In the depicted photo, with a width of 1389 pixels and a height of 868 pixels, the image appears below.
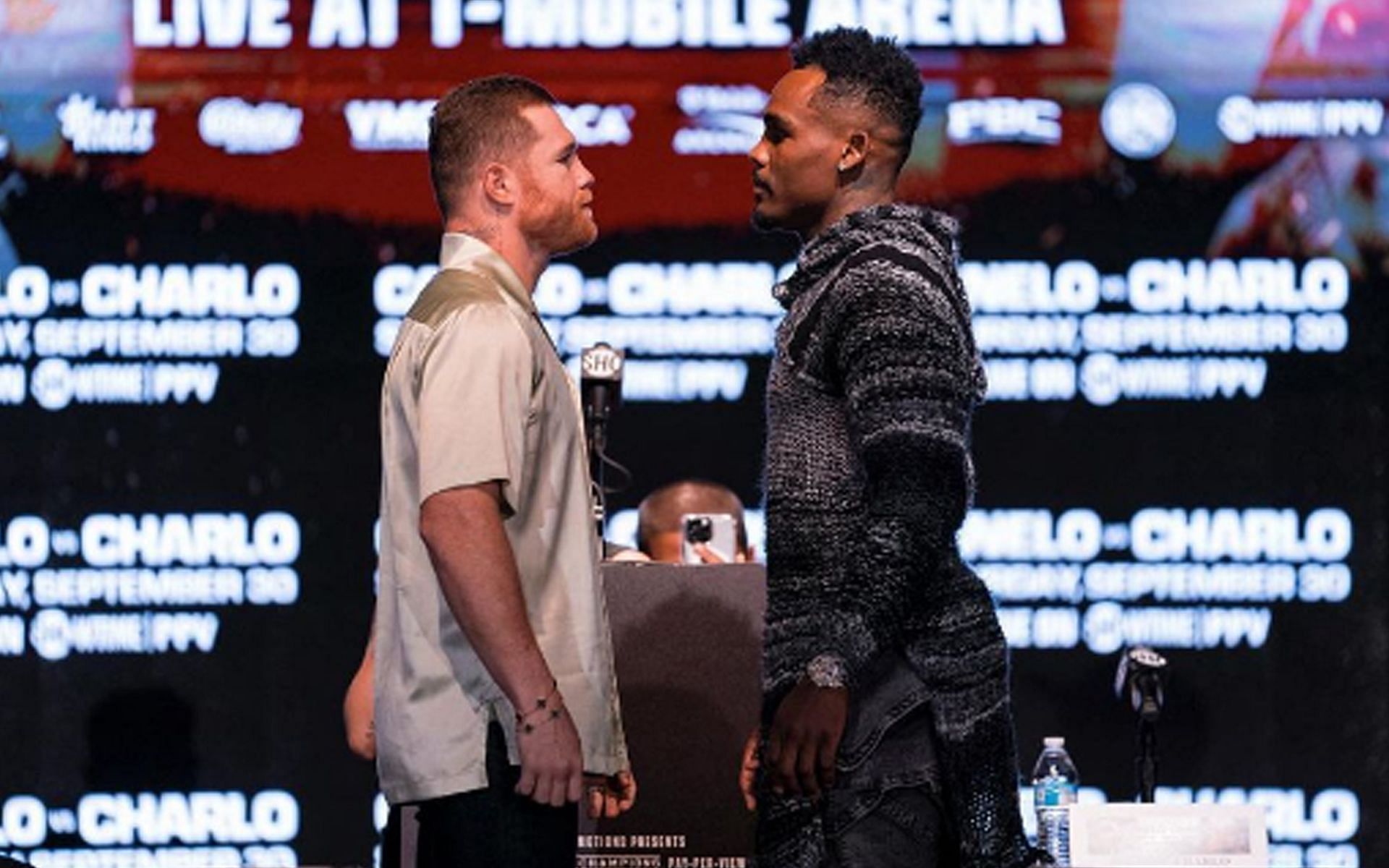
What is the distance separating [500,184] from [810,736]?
927 millimetres

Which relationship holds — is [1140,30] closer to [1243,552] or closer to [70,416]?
[1243,552]

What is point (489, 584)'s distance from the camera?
285 cm

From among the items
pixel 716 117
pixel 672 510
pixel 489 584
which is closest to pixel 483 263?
pixel 489 584

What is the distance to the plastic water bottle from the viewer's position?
385 centimetres

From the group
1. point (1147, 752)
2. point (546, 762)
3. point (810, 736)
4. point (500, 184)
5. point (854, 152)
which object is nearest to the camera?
point (810, 736)

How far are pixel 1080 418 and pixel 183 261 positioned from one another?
231 cm

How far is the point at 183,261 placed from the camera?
5.92 metres

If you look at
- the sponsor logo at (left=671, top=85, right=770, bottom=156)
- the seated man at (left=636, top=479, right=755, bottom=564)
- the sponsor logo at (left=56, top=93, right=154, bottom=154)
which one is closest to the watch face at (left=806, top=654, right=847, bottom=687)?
the seated man at (left=636, top=479, right=755, bottom=564)

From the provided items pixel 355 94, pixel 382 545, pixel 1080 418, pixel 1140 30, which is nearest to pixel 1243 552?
pixel 1080 418

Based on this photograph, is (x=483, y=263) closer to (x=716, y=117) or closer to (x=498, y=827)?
(x=498, y=827)

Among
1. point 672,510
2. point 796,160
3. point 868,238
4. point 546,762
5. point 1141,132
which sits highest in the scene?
point 1141,132

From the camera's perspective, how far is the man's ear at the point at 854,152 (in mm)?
3020

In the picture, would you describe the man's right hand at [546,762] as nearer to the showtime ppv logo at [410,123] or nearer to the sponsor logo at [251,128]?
the showtime ppv logo at [410,123]

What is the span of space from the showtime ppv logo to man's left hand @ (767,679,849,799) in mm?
3374
